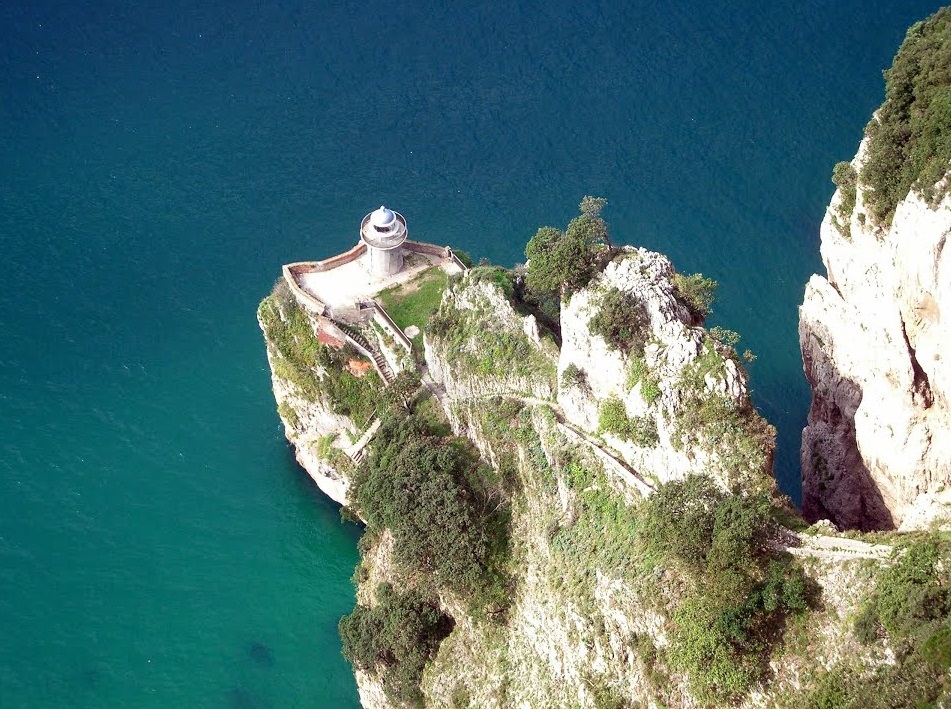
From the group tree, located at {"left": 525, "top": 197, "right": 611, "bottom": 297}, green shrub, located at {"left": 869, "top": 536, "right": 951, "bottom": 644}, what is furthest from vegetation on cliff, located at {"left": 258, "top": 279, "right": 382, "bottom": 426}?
green shrub, located at {"left": 869, "top": 536, "right": 951, "bottom": 644}

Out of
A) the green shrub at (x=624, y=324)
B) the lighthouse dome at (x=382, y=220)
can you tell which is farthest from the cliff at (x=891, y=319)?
the lighthouse dome at (x=382, y=220)

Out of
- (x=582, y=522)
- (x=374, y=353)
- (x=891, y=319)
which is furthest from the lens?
(x=374, y=353)

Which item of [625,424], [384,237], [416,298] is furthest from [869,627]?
[384,237]

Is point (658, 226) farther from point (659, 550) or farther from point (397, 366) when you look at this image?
point (659, 550)

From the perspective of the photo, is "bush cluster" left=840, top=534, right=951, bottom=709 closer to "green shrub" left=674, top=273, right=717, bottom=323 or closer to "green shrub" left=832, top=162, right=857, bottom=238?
"green shrub" left=674, top=273, right=717, bottom=323

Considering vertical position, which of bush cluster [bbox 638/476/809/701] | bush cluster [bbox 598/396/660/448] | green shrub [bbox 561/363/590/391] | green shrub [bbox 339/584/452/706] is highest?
green shrub [bbox 561/363/590/391]

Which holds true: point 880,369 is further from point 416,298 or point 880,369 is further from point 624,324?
point 416,298
